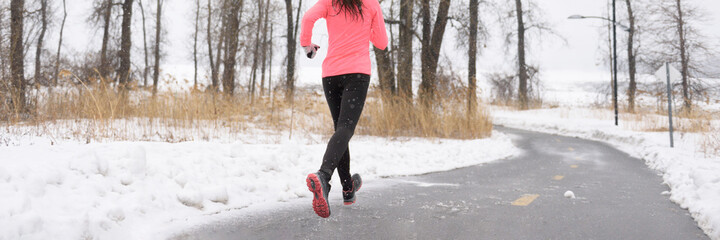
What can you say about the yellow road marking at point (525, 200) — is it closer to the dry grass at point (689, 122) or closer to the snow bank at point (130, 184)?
the snow bank at point (130, 184)

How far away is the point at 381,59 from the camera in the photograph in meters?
15.9

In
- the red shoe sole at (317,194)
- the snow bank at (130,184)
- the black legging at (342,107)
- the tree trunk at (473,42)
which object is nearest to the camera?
the snow bank at (130,184)

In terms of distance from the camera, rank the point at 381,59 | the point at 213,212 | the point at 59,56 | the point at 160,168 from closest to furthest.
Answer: the point at 213,212
the point at 160,168
the point at 381,59
the point at 59,56

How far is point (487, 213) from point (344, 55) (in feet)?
6.10

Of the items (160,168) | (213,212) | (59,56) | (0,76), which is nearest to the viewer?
(213,212)

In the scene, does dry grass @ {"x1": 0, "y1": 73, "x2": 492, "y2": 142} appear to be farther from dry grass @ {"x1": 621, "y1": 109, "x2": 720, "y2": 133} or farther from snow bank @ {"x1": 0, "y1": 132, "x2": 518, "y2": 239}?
dry grass @ {"x1": 621, "y1": 109, "x2": 720, "y2": 133}

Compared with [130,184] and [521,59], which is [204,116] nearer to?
[130,184]

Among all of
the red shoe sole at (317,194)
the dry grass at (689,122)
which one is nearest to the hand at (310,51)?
the red shoe sole at (317,194)

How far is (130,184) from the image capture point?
397 cm

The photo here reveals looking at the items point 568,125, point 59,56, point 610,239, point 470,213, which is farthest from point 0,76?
point 59,56

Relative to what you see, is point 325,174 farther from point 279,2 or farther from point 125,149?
point 279,2

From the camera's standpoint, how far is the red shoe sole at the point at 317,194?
3113 millimetres

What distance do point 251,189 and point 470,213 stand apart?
2179 millimetres

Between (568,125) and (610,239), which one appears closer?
(610,239)
